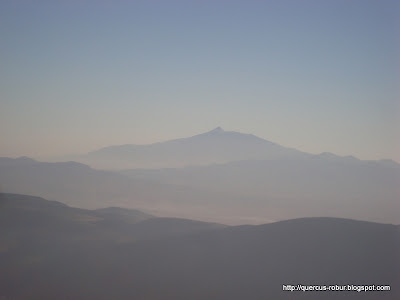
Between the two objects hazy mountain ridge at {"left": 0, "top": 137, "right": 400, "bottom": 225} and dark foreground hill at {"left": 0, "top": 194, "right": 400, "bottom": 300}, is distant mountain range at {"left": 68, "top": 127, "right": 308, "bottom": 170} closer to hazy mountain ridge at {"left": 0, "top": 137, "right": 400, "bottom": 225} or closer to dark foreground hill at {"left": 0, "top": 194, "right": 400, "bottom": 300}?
hazy mountain ridge at {"left": 0, "top": 137, "right": 400, "bottom": 225}

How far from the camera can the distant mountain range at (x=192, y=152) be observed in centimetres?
650

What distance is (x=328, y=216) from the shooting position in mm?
6105

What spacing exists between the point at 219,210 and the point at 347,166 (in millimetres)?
2090

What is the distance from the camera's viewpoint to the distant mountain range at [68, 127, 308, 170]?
256 inches

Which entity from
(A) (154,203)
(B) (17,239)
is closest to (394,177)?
(A) (154,203)

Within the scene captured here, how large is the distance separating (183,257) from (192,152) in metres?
1.66

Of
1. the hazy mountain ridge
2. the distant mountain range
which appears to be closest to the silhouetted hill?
the hazy mountain ridge

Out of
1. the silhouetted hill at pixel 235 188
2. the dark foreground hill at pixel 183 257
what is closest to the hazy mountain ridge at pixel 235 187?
the silhouetted hill at pixel 235 188

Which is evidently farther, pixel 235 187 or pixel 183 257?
pixel 235 187

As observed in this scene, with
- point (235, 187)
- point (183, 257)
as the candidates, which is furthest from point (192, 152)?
point (183, 257)

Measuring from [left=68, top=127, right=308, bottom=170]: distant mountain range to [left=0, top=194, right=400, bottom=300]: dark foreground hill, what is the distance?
0.85 meters

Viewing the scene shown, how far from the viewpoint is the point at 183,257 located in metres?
5.88

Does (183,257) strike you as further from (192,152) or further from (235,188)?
(192,152)

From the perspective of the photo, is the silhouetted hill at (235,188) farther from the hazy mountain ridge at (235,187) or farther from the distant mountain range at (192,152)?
the distant mountain range at (192,152)
